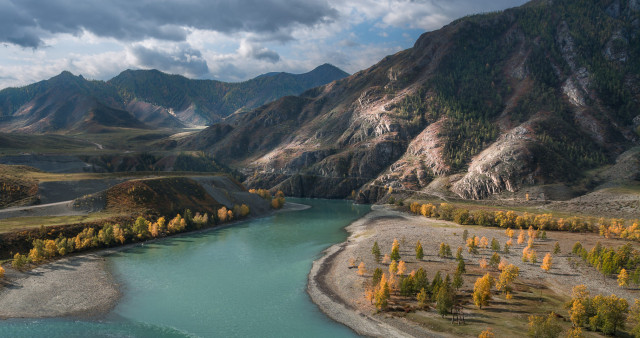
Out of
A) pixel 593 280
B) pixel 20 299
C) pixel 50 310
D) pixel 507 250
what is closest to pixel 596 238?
pixel 507 250

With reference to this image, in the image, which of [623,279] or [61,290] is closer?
[623,279]

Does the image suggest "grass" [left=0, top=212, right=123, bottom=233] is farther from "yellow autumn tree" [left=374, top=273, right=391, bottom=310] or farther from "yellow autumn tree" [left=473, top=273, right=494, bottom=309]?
"yellow autumn tree" [left=473, top=273, right=494, bottom=309]

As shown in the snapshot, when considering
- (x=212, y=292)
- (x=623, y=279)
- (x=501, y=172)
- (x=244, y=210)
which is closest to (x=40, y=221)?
(x=212, y=292)

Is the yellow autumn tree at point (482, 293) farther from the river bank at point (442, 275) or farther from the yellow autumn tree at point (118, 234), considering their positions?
the yellow autumn tree at point (118, 234)

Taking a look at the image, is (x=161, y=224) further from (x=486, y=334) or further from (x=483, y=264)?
(x=486, y=334)

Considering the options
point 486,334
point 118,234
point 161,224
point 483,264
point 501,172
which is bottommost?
point 486,334

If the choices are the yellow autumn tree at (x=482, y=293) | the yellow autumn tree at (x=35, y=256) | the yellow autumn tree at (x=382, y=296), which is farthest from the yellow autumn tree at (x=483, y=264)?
the yellow autumn tree at (x=35, y=256)
